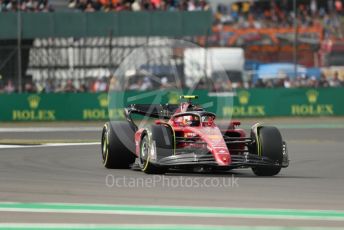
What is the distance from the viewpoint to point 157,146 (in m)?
13.2

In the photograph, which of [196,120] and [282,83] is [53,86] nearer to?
[282,83]

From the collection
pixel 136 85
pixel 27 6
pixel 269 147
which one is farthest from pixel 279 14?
pixel 269 147

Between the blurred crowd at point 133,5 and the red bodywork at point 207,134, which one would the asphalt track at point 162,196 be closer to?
the red bodywork at point 207,134

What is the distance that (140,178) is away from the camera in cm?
1306

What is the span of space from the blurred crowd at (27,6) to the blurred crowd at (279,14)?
10521mm

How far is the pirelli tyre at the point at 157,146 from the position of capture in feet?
43.4

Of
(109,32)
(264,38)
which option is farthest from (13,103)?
(264,38)

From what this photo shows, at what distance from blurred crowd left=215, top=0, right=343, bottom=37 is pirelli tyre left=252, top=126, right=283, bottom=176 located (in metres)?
29.5

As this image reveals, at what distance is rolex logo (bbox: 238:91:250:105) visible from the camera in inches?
1300

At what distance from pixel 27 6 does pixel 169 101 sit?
7.72 meters

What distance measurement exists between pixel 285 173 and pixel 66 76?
62.7ft

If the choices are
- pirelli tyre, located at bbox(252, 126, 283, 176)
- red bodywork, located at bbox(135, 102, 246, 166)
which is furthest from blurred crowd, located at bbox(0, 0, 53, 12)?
pirelli tyre, located at bbox(252, 126, 283, 176)

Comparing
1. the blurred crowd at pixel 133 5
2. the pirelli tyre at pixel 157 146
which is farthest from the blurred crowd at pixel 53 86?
the pirelli tyre at pixel 157 146

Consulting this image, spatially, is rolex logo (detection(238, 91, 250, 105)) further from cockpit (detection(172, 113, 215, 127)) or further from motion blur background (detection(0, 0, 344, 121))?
cockpit (detection(172, 113, 215, 127))
